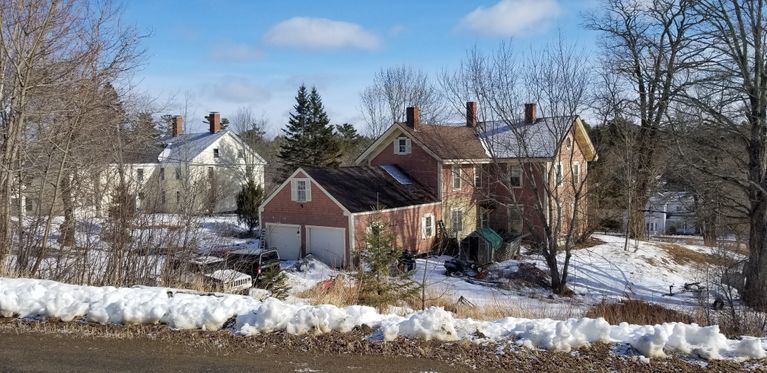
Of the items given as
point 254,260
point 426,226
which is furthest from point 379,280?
point 426,226

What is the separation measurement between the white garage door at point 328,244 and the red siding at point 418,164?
712 centimetres

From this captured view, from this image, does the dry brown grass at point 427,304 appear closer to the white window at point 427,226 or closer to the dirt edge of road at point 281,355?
the dirt edge of road at point 281,355

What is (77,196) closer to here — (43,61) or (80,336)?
(43,61)

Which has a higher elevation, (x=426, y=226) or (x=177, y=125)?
(x=177, y=125)

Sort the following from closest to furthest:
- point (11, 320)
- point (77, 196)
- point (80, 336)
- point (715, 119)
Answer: point (80, 336)
point (11, 320)
point (77, 196)
point (715, 119)

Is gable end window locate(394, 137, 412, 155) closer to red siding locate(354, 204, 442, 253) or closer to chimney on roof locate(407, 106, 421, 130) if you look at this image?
chimney on roof locate(407, 106, 421, 130)

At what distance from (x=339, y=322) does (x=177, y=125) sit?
44183 millimetres

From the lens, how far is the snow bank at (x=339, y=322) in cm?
534

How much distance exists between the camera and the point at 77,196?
40.1 feet

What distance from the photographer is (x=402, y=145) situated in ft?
102

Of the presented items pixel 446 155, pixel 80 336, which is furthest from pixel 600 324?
pixel 446 155

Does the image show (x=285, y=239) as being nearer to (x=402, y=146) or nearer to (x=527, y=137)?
(x=402, y=146)

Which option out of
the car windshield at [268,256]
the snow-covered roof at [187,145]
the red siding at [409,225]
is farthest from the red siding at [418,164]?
the snow-covered roof at [187,145]

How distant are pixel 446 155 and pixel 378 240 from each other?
17804mm
